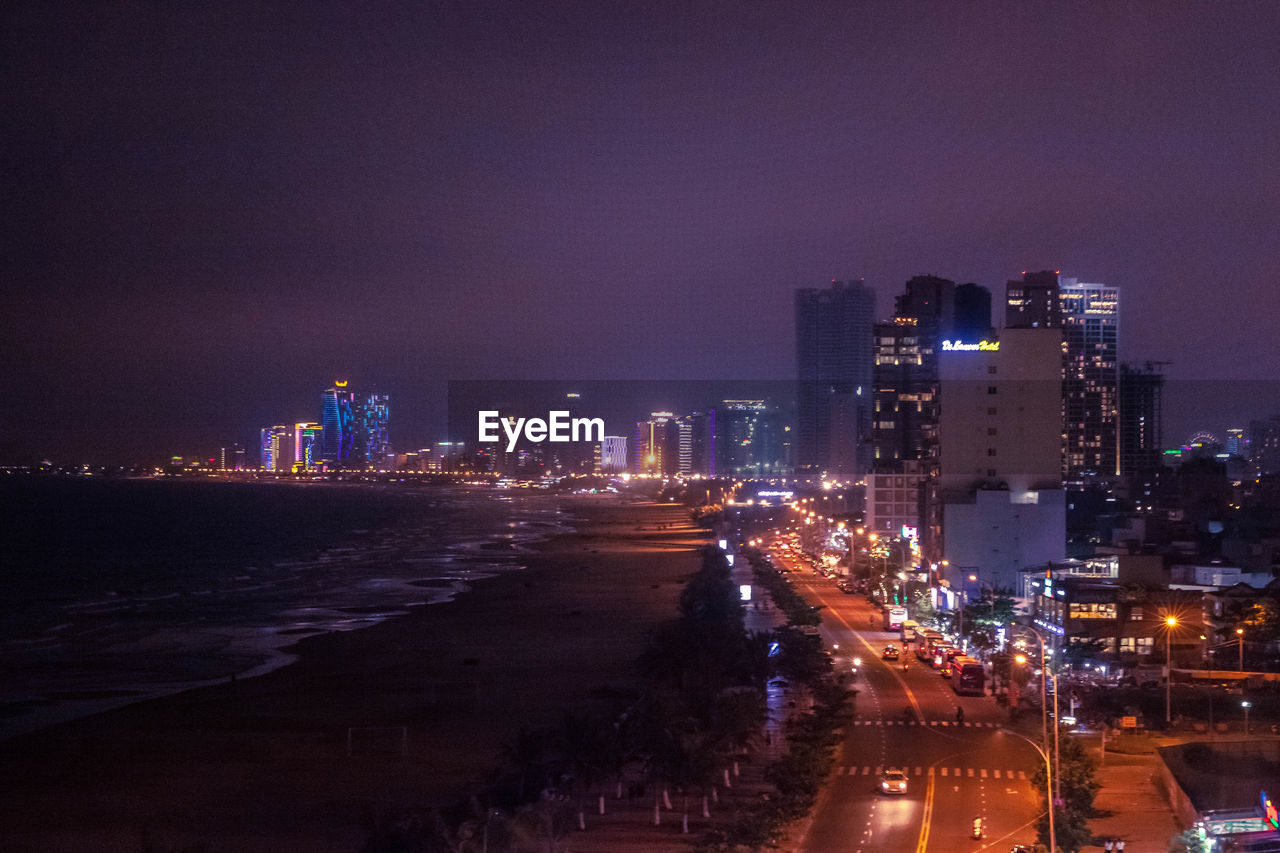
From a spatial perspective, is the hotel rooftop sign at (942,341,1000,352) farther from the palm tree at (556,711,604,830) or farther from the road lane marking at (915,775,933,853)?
the palm tree at (556,711,604,830)

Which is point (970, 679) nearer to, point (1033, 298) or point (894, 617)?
point (894, 617)

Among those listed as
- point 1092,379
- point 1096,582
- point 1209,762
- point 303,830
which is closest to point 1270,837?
point 1209,762

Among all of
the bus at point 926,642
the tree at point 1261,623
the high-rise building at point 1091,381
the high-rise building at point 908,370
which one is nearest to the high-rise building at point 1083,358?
the high-rise building at point 1091,381

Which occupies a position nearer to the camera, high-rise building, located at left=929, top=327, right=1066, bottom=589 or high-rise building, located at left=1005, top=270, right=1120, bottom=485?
high-rise building, located at left=929, top=327, right=1066, bottom=589

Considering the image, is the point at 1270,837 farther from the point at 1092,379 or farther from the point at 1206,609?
the point at 1092,379

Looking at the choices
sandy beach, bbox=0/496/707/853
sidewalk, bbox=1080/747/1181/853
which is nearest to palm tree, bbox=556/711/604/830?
sandy beach, bbox=0/496/707/853

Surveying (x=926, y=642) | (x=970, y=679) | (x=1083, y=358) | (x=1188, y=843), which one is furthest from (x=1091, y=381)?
(x=1188, y=843)
